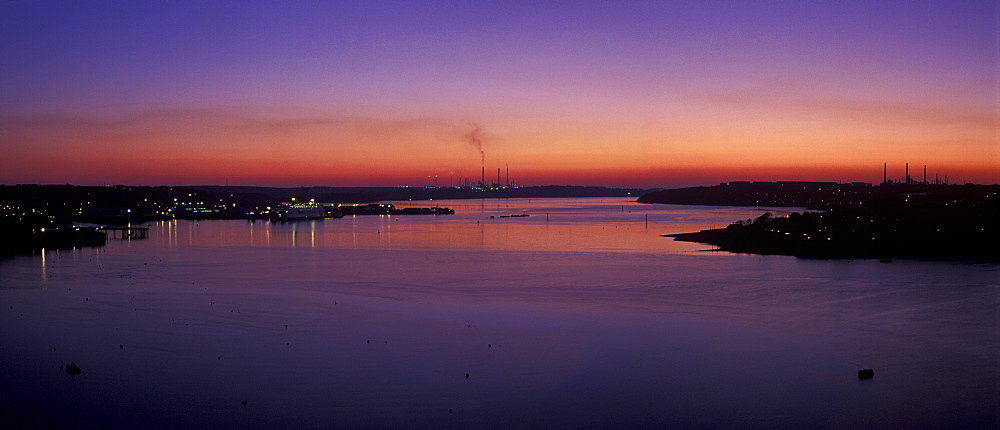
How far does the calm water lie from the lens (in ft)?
32.4

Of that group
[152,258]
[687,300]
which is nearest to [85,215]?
[152,258]

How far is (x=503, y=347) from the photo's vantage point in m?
13.4

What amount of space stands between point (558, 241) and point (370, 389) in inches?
1233

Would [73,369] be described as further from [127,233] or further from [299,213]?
[299,213]

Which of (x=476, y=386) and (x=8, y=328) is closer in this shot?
(x=476, y=386)

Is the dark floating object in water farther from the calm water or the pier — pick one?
the pier

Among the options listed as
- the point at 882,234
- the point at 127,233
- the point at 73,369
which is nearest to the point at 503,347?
the point at 73,369

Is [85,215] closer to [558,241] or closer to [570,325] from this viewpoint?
[558,241]

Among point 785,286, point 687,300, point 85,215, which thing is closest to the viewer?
point 687,300

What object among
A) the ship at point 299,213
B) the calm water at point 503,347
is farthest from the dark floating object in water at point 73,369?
the ship at point 299,213

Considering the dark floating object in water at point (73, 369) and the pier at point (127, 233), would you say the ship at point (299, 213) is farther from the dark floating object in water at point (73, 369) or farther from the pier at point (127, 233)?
the dark floating object in water at point (73, 369)

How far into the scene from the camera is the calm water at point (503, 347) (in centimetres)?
988

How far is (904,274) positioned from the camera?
23.9m

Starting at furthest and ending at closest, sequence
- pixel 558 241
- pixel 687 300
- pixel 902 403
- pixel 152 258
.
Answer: pixel 558 241 → pixel 152 258 → pixel 687 300 → pixel 902 403
